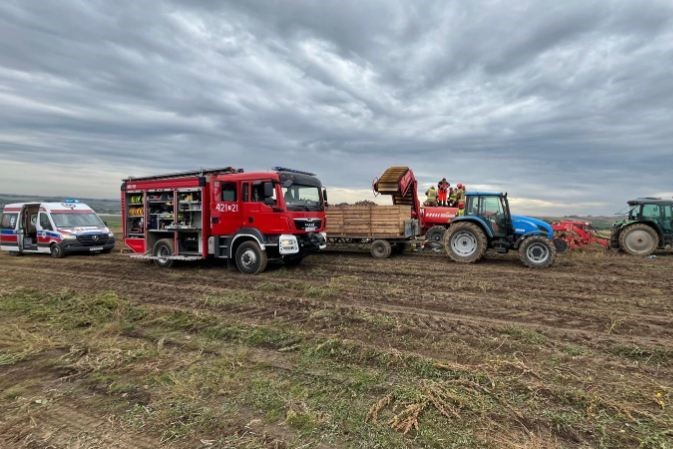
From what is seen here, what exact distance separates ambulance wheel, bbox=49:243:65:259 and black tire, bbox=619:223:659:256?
19.6m

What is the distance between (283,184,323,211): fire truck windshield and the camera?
991 centimetres

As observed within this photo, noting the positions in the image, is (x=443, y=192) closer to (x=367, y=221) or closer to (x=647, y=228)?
(x=367, y=221)

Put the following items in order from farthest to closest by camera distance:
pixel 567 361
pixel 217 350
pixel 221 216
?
pixel 221 216 → pixel 217 350 → pixel 567 361

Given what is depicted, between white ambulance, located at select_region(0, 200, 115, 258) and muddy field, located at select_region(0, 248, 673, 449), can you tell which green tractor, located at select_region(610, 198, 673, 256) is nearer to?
muddy field, located at select_region(0, 248, 673, 449)

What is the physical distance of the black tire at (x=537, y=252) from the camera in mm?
10430

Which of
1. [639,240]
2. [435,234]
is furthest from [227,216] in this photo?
[639,240]

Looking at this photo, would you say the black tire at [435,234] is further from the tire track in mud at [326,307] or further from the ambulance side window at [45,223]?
the ambulance side window at [45,223]

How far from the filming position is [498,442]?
277cm

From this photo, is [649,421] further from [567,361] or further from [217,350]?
[217,350]

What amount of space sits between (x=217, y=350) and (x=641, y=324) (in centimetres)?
570

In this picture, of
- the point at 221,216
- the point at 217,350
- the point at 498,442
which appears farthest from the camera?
the point at 221,216

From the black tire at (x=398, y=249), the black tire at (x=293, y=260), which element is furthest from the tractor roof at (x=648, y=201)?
the black tire at (x=293, y=260)

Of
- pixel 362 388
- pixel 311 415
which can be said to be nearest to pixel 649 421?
pixel 362 388

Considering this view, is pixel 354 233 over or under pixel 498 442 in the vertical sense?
over
